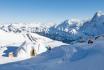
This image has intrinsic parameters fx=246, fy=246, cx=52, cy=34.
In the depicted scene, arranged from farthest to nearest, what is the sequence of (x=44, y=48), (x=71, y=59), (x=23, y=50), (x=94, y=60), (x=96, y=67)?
1. (x=44, y=48)
2. (x=23, y=50)
3. (x=71, y=59)
4. (x=94, y=60)
5. (x=96, y=67)

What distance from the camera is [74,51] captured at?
10516mm

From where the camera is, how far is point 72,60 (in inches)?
379

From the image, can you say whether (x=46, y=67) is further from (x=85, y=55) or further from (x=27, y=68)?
(x=85, y=55)

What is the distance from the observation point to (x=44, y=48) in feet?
184

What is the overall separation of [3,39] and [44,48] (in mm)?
51478

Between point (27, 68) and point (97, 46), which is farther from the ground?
point (97, 46)

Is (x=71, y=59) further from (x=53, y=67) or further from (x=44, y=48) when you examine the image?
(x=44, y=48)

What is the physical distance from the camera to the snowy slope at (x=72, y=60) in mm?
8766

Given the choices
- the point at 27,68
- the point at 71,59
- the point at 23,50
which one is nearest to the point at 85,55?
the point at 71,59

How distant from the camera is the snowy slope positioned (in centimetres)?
877

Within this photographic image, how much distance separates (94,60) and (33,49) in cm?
4448

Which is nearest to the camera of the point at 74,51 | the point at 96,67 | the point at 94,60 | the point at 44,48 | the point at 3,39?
the point at 96,67

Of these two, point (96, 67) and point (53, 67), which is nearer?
point (96, 67)

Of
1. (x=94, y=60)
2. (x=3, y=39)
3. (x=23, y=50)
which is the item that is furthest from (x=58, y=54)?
(x=3, y=39)
